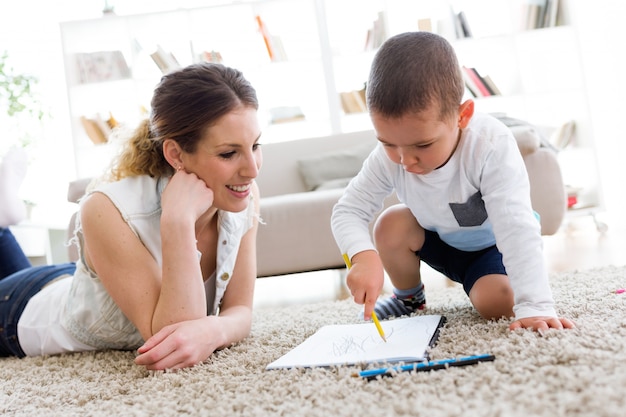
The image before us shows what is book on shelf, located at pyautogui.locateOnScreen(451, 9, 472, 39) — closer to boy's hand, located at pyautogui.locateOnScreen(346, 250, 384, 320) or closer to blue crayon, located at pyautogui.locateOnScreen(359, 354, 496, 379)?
boy's hand, located at pyautogui.locateOnScreen(346, 250, 384, 320)

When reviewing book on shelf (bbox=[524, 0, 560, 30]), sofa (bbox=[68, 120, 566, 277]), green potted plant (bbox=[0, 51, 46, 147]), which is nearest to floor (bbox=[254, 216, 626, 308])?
sofa (bbox=[68, 120, 566, 277])

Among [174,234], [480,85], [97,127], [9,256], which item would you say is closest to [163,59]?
[97,127]

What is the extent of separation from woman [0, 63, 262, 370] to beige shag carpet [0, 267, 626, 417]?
2.5 inches

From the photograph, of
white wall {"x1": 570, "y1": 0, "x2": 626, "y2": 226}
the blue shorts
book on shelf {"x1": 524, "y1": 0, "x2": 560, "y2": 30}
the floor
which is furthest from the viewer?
book on shelf {"x1": 524, "y1": 0, "x2": 560, "y2": 30}

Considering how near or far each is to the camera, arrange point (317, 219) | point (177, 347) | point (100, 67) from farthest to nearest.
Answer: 1. point (100, 67)
2. point (317, 219)
3. point (177, 347)

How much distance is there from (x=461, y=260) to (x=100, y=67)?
12.2ft

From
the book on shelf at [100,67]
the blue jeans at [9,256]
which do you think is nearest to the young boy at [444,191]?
the blue jeans at [9,256]

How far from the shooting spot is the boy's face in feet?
3.45

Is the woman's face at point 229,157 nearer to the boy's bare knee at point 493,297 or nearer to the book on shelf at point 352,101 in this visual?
the boy's bare knee at point 493,297

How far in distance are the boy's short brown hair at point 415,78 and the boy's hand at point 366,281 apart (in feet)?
0.94

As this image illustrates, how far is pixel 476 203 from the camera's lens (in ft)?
4.02

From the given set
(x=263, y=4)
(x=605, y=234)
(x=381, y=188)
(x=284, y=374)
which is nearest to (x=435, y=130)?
(x=381, y=188)

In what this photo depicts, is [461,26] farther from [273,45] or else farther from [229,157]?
[229,157]

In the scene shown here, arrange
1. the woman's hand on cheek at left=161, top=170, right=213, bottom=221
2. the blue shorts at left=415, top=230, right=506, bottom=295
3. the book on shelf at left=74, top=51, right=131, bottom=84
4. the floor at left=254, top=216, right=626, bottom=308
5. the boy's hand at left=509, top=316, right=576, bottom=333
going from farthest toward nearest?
the book on shelf at left=74, top=51, right=131, bottom=84 < the floor at left=254, top=216, right=626, bottom=308 < the blue shorts at left=415, top=230, right=506, bottom=295 < the woman's hand on cheek at left=161, top=170, right=213, bottom=221 < the boy's hand at left=509, top=316, right=576, bottom=333
